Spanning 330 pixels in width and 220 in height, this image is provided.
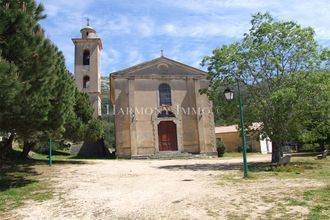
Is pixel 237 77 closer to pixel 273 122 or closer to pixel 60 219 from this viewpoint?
pixel 273 122

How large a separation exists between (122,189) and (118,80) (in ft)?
64.1

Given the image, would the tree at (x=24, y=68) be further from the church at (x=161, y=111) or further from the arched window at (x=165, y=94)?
the arched window at (x=165, y=94)

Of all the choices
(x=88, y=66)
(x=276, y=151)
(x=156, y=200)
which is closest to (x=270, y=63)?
(x=276, y=151)

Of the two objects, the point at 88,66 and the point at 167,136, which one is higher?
the point at 88,66

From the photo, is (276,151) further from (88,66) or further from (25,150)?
(88,66)

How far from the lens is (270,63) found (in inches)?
672

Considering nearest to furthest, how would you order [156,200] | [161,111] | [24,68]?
1. [156,200]
2. [24,68]
3. [161,111]

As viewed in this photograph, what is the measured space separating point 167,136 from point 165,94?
359 cm

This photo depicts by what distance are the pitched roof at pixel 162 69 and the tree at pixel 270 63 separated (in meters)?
12.4

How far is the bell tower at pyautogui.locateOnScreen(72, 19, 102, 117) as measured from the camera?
33969 mm

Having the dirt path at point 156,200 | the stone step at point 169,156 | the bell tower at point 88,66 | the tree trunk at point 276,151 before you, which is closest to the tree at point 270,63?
the tree trunk at point 276,151

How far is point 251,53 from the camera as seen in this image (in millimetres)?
16953

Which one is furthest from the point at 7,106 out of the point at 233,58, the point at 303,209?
the point at 233,58

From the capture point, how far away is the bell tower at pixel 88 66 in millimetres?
33969
